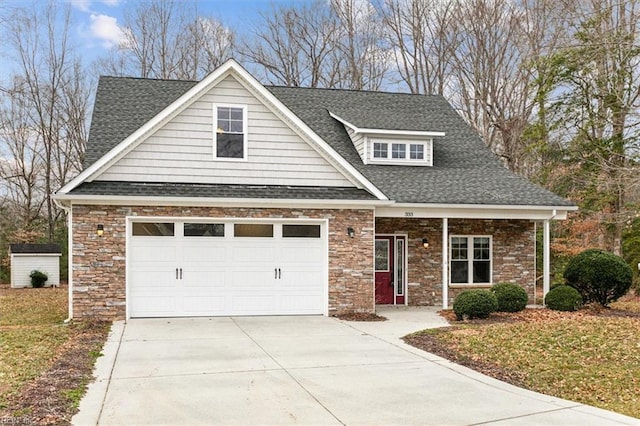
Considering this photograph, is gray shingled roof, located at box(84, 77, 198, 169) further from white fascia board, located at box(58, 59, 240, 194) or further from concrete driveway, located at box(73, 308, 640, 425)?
concrete driveway, located at box(73, 308, 640, 425)

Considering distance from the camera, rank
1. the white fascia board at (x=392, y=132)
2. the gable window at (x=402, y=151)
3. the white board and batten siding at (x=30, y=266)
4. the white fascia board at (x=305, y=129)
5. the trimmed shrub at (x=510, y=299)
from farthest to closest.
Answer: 1. the white board and batten siding at (x=30, y=266)
2. the gable window at (x=402, y=151)
3. the white fascia board at (x=392, y=132)
4. the trimmed shrub at (x=510, y=299)
5. the white fascia board at (x=305, y=129)

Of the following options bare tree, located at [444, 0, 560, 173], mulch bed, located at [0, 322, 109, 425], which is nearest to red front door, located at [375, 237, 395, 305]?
mulch bed, located at [0, 322, 109, 425]

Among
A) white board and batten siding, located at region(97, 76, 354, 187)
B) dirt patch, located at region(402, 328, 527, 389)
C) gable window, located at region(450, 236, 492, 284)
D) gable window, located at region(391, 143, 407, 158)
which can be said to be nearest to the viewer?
dirt patch, located at region(402, 328, 527, 389)

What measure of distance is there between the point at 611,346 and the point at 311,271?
6.88 metres

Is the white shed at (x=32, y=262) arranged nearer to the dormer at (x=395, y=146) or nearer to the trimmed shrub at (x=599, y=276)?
the dormer at (x=395, y=146)

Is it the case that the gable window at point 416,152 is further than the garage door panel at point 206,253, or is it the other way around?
the gable window at point 416,152

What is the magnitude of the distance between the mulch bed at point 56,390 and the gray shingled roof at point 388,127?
15.2ft

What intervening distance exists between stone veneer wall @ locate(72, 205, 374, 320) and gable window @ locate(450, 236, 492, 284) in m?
4.03

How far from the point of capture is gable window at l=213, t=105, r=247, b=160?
14.2 m

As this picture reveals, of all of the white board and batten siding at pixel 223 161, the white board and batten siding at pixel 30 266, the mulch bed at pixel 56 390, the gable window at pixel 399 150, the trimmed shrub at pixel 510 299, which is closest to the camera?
the mulch bed at pixel 56 390

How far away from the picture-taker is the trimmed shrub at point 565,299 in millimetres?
14719

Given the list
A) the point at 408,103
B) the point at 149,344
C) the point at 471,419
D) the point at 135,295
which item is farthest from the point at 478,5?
the point at 471,419

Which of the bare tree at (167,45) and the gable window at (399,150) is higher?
the bare tree at (167,45)

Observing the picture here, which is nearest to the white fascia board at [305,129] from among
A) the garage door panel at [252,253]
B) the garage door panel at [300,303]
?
the garage door panel at [252,253]
